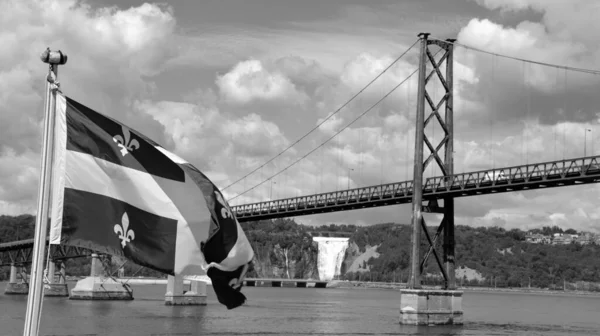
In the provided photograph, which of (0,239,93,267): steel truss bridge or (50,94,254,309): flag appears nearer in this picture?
(50,94,254,309): flag

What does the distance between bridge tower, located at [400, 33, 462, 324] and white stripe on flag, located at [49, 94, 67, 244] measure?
50.3 metres

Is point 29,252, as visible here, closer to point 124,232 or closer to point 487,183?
point 487,183

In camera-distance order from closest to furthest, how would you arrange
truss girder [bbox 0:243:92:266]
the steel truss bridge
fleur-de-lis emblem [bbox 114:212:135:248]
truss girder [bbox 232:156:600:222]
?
fleur-de-lis emblem [bbox 114:212:135:248] → truss girder [bbox 232:156:600:222] → truss girder [bbox 0:243:92:266] → the steel truss bridge

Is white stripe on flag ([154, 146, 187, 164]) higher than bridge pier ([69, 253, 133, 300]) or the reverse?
higher

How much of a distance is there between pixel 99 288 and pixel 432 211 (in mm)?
56388

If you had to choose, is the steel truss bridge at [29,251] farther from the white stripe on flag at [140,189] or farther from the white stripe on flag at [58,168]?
the white stripe on flag at [58,168]

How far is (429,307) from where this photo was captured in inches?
2357

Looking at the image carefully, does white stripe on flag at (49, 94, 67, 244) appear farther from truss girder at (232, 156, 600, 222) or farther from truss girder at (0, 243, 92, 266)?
truss girder at (0, 243, 92, 266)

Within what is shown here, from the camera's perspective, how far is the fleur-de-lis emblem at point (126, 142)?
11.2 m

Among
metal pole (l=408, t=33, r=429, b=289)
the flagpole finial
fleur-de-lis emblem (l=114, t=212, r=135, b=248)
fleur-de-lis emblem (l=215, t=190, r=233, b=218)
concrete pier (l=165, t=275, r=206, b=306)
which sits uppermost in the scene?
metal pole (l=408, t=33, r=429, b=289)

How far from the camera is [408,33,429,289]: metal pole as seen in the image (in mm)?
61062

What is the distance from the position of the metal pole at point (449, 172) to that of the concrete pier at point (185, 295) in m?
41.4

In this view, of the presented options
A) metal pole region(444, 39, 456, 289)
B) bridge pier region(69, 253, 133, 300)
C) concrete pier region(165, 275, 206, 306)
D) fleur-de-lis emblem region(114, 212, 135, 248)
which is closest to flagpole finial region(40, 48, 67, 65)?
fleur-de-lis emblem region(114, 212, 135, 248)

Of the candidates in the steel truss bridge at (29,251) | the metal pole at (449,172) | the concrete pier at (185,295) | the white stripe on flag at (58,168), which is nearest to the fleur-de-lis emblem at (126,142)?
the white stripe on flag at (58,168)
